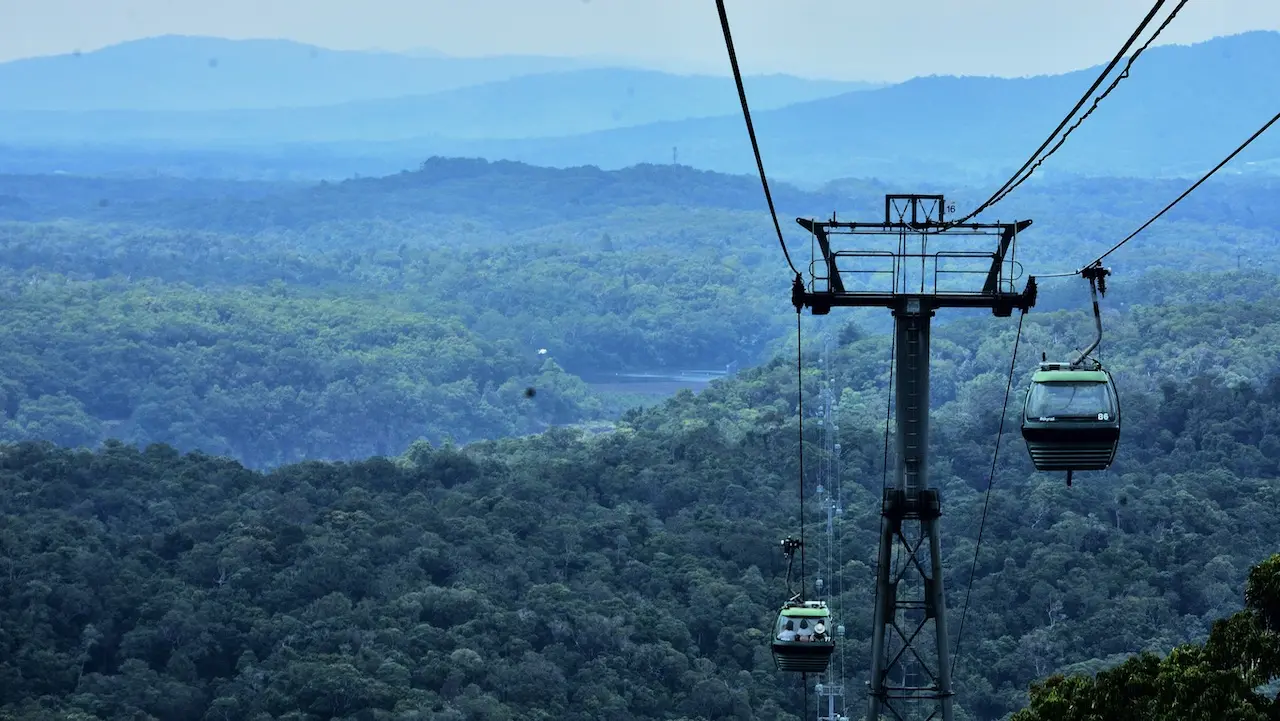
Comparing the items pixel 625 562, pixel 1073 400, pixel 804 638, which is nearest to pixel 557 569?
pixel 625 562

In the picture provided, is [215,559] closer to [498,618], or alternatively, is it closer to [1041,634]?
[498,618]

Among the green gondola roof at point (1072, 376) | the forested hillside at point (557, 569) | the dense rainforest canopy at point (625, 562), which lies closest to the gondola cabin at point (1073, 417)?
the green gondola roof at point (1072, 376)

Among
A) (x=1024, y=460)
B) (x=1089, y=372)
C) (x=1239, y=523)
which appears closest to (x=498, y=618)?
(x=1239, y=523)

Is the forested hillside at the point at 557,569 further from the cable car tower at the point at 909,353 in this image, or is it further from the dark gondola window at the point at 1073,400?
the dark gondola window at the point at 1073,400

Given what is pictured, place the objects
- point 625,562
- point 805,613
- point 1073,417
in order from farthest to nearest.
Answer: point 625,562 → point 805,613 → point 1073,417

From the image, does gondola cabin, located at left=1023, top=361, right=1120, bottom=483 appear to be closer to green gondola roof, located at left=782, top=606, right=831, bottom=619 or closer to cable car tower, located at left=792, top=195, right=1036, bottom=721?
cable car tower, located at left=792, top=195, right=1036, bottom=721

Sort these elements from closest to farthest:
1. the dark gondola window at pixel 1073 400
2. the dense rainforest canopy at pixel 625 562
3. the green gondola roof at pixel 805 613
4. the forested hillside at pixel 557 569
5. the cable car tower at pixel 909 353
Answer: the dark gondola window at pixel 1073 400 → the cable car tower at pixel 909 353 → the green gondola roof at pixel 805 613 → the dense rainforest canopy at pixel 625 562 → the forested hillside at pixel 557 569

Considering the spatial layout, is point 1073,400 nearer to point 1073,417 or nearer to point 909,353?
point 1073,417
